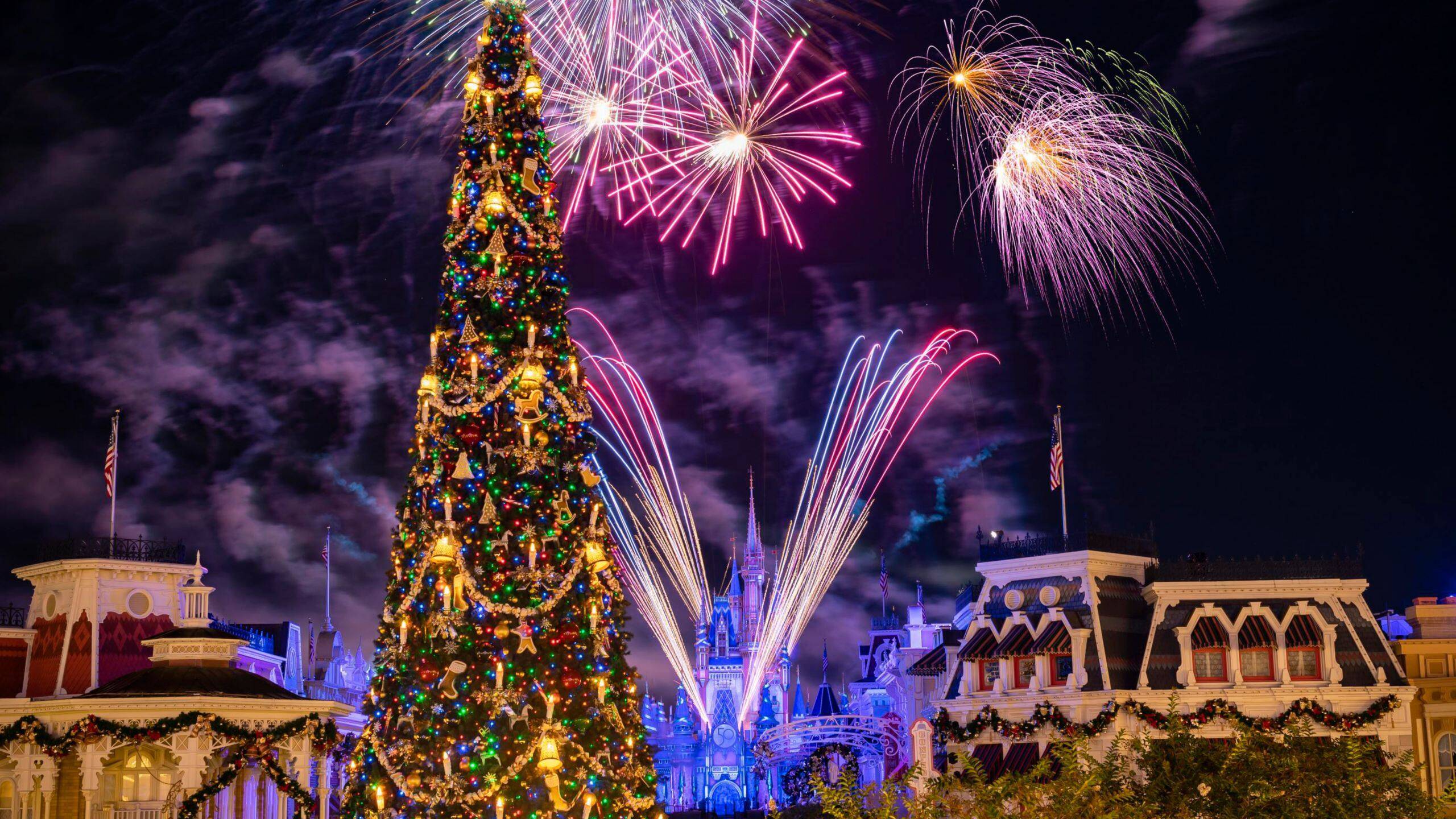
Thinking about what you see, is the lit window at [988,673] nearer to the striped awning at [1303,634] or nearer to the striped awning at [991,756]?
the striped awning at [991,756]

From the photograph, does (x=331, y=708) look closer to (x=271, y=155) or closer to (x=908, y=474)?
(x=271, y=155)

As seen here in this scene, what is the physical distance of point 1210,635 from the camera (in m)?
40.8

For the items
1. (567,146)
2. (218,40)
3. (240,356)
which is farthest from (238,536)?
(567,146)

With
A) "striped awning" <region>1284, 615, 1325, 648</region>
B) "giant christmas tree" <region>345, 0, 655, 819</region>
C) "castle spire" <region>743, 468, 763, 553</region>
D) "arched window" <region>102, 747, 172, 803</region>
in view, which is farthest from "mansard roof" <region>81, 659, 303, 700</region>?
"castle spire" <region>743, 468, 763, 553</region>

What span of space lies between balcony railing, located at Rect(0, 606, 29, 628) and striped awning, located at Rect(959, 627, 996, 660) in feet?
93.1

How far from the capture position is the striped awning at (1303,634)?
40.8 metres

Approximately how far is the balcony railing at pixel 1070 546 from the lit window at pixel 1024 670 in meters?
3.07

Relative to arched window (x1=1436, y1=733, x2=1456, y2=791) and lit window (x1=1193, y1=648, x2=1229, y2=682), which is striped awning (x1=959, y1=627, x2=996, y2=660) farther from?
arched window (x1=1436, y1=733, x2=1456, y2=791)

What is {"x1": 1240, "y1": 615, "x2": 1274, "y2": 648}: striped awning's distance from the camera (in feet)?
134

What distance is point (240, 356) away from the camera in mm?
54781

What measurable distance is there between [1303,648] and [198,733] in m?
29.7

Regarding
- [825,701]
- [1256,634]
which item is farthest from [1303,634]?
[825,701]

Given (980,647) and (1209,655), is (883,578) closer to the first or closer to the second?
(980,647)

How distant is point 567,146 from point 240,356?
79.1 feet
